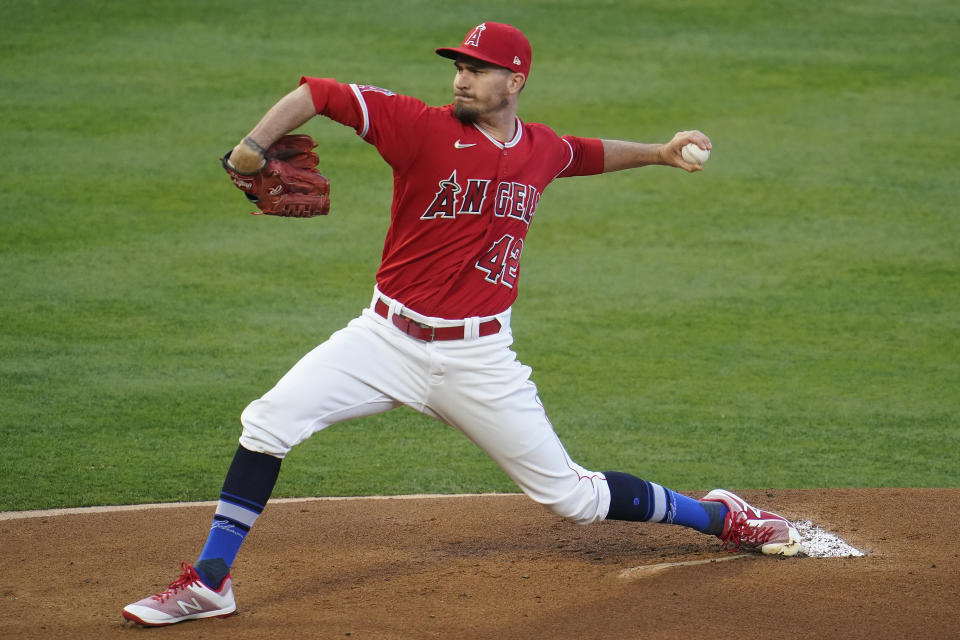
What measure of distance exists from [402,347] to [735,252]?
226 inches

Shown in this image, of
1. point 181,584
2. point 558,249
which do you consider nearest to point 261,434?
point 181,584

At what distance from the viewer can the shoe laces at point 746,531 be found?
4328 millimetres

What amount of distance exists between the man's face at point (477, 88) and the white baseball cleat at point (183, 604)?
64.4 inches

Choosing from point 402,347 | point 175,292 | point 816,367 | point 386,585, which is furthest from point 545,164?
point 175,292

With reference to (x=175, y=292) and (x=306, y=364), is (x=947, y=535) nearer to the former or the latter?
(x=306, y=364)

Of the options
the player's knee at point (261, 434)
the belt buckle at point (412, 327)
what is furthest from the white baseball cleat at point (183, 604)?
the belt buckle at point (412, 327)

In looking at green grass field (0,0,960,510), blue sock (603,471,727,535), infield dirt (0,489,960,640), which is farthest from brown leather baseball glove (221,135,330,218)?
green grass field (0,0,960,510)

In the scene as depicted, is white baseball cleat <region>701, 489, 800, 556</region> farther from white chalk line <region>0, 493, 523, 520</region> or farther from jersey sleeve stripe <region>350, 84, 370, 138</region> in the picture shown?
jersey sleeve stripe <region>350, 84, 370, 138</region>

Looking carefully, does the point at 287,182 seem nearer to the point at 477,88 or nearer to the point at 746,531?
the point at 477,88

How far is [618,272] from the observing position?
28.8 ft

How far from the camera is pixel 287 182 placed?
3.73m

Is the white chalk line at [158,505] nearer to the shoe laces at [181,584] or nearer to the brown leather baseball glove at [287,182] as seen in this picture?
the shoe laces at [181,584]

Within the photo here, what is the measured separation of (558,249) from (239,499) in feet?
18.9

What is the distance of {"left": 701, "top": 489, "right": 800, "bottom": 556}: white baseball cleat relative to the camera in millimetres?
4328
